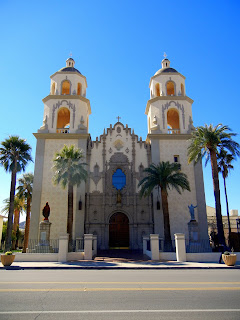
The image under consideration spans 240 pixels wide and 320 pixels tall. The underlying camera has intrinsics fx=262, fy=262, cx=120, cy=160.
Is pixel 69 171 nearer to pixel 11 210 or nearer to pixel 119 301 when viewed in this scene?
pixel 11 210

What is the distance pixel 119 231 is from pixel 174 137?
13.0 meters

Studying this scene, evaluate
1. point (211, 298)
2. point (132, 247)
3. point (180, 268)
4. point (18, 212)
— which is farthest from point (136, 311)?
point (18, 212)

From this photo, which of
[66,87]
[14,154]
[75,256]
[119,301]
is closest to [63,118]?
[66,87]

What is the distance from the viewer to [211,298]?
7.39 m

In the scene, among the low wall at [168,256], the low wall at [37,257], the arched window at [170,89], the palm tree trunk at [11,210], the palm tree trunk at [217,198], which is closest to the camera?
the low wall at [37,257]

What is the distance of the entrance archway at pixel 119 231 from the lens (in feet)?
95.3

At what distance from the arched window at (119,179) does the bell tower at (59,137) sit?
12.6ft

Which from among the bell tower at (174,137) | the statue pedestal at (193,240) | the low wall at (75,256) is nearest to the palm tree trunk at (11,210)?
the low wall at (75,256)

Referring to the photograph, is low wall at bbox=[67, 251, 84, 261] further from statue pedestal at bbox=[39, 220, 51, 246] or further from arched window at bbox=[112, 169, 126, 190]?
arched window at bbox=[112, 169, 126, 190]

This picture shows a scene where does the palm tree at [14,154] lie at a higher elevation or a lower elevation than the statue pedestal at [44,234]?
higher

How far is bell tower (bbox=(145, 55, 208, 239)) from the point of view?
28969 mm

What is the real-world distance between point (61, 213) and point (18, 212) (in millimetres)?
19660

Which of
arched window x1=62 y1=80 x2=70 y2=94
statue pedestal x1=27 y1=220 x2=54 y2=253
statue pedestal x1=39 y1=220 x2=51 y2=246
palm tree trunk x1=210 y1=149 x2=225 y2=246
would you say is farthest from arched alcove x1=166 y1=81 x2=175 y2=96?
statue pedestal x1=27 y1=220 x2=54 y2=253

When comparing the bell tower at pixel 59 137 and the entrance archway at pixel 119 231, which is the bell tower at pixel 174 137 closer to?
the entrance archway at pixel 119 231
